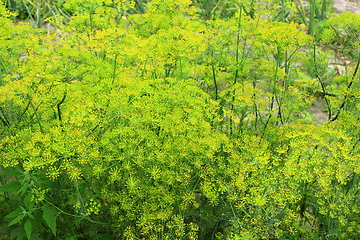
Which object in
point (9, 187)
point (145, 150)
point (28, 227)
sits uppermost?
point (145, 150)

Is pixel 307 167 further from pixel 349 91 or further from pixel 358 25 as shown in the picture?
pixel 358 25

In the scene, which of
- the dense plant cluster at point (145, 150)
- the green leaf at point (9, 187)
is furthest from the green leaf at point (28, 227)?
the green leaf at point (9, 187)

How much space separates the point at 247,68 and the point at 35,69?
1.88 metres

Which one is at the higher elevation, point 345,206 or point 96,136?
point 96,136

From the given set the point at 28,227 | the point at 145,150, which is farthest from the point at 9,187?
the point at 145,150

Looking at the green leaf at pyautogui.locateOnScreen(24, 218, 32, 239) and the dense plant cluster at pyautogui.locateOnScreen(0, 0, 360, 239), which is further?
the dense plant cluster at pyautogui.locateOnScreen(0, 0, 360, 239)

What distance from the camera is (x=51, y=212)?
2148 mm

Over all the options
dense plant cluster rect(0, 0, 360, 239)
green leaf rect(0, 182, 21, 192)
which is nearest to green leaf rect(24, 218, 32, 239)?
dense plant cluster rect(0, 0, 360, 239)

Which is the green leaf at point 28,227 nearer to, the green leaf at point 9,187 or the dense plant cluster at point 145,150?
the dense plant cluster at point 145,150

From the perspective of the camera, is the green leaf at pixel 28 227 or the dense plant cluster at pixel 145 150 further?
the dense plant cluster at pixel 145 150

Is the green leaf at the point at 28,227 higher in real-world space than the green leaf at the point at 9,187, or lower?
lower

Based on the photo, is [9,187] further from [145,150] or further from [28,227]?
[145,150]

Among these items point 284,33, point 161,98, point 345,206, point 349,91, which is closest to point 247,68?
point 284,33

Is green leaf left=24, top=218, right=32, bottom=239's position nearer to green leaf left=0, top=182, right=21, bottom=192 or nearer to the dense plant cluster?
the dense plant cluster
